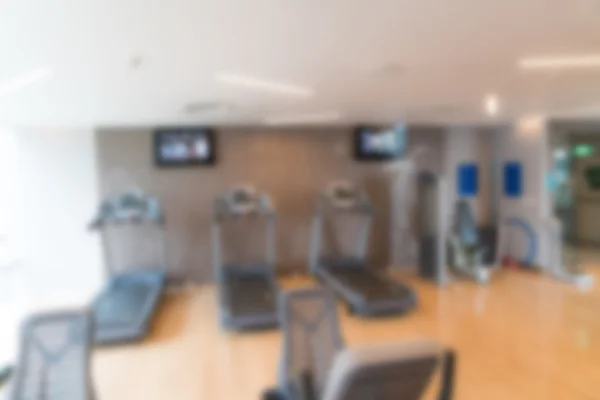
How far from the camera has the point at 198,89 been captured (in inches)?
140

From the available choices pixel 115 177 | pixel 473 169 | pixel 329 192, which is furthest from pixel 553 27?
pixel 115 177

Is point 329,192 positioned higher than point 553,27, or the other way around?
point 553,27

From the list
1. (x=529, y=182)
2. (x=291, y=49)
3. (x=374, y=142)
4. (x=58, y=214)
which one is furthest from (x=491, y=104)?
(x=58, y=214)

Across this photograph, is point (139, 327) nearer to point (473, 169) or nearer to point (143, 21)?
point (143, 21)

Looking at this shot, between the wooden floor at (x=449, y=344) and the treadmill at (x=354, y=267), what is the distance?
0.63 feet

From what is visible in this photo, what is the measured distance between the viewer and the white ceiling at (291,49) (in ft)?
5.91

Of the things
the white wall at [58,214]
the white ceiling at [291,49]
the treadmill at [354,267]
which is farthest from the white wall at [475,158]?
the white wall at [58,214]

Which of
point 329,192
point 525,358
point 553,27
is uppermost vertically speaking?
point 553,27

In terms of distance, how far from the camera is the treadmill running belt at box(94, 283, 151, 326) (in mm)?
4465

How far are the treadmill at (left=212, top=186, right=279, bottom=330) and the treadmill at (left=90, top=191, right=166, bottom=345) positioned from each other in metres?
0.82

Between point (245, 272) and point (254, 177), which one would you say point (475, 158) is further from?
point (245, 272)

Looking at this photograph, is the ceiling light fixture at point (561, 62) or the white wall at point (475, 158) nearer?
the ceiling light fixture at point (561, 62)

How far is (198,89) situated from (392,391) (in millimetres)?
2915

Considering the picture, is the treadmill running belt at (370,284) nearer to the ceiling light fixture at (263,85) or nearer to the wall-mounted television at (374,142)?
the wall-mounted television at (374,142)
